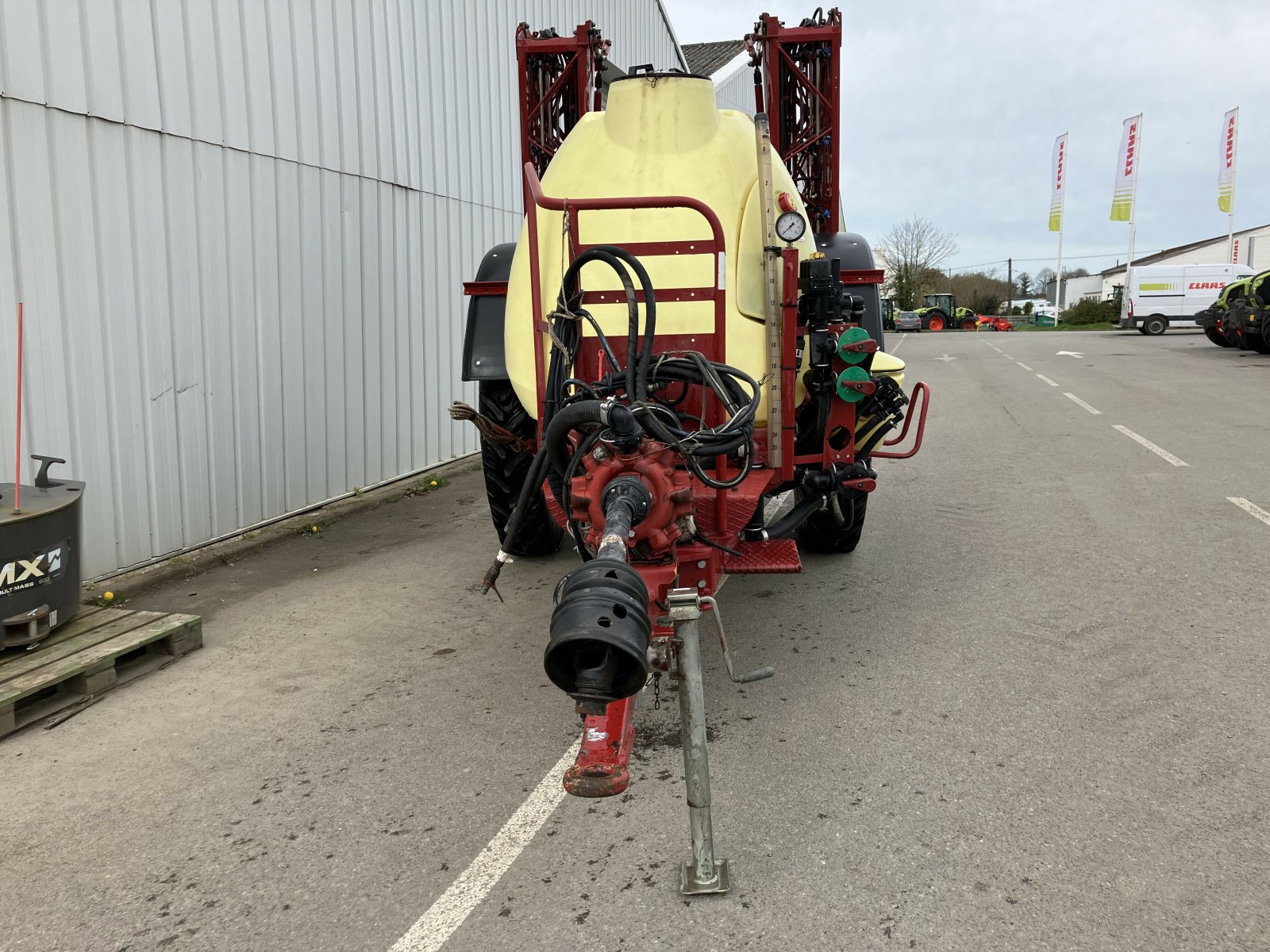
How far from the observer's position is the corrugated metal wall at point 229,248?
18.0ft

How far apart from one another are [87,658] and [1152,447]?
30.9 ft

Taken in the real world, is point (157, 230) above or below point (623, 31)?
below

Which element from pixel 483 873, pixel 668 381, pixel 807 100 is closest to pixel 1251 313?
pixel 807 100

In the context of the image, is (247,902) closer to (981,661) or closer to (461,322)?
(981,661)

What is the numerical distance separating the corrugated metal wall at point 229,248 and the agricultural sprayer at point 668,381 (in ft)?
7.70

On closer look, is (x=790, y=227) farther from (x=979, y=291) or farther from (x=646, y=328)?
(x=979, y=291)

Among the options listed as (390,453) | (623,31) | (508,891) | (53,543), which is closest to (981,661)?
(508,891)

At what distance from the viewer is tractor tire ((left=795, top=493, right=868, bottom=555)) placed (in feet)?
19.6

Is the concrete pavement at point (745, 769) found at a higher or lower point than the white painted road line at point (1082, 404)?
lower

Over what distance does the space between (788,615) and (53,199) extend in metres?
4.73

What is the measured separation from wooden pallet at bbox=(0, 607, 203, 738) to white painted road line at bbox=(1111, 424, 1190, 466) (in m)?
8.27

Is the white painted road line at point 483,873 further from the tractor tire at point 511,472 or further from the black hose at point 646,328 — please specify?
the tractor tire at point 511,472

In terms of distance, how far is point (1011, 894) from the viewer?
2.67 meters

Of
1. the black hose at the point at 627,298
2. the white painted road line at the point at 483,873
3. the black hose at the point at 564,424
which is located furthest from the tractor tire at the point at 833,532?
Answer: the white painted road line at the point at 483,873
